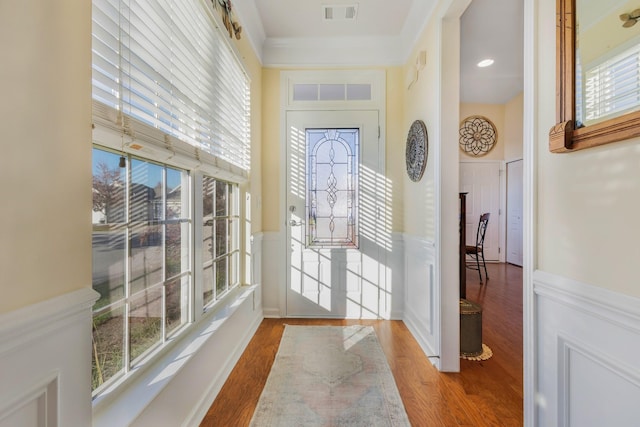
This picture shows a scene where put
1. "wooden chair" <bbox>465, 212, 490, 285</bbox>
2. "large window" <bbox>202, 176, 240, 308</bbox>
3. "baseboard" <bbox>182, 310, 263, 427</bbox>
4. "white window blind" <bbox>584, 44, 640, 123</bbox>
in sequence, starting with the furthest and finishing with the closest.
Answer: "wooden chair" <bbox>465, 212, 490, 285</bbox> < "large window" <bbox>202, 176, 240, 308</bbox> < "baseboard" <bbox>182, 310, 263, 427</bbox> < "white window blind" <bbox>584, 44, 640, 123</bbox>

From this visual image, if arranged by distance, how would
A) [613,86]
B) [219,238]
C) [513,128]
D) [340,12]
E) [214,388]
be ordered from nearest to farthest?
[613,86]
[214,388]
[219,238]
[340,12]
[513,128]

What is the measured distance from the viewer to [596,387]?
2.86ft

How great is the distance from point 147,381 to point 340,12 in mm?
2840

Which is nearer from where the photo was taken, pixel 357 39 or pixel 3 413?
pixel 3 413

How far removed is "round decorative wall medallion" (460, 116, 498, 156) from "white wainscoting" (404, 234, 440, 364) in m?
3.49

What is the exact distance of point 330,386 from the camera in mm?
1814

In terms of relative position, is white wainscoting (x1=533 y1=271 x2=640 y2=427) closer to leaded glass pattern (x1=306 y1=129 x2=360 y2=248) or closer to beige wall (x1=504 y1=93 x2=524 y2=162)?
leaded glass pattern (x1=306 y1=129 x2=360 y2=248)

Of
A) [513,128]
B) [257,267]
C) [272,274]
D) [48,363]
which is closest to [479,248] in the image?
[513,128]

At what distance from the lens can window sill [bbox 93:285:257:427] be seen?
94 centimetres

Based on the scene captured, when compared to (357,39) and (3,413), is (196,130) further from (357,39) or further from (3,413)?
(357,39)

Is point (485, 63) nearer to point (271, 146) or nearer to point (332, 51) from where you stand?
point (332, 51)

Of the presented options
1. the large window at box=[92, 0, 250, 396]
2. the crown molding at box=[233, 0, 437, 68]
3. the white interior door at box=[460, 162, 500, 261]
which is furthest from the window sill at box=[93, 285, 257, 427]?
the white interior door at box=[460, 162, 500, 261]

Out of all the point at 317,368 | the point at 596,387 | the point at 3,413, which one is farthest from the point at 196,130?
the point at 596,387

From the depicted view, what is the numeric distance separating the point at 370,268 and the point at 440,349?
40.9 inches
